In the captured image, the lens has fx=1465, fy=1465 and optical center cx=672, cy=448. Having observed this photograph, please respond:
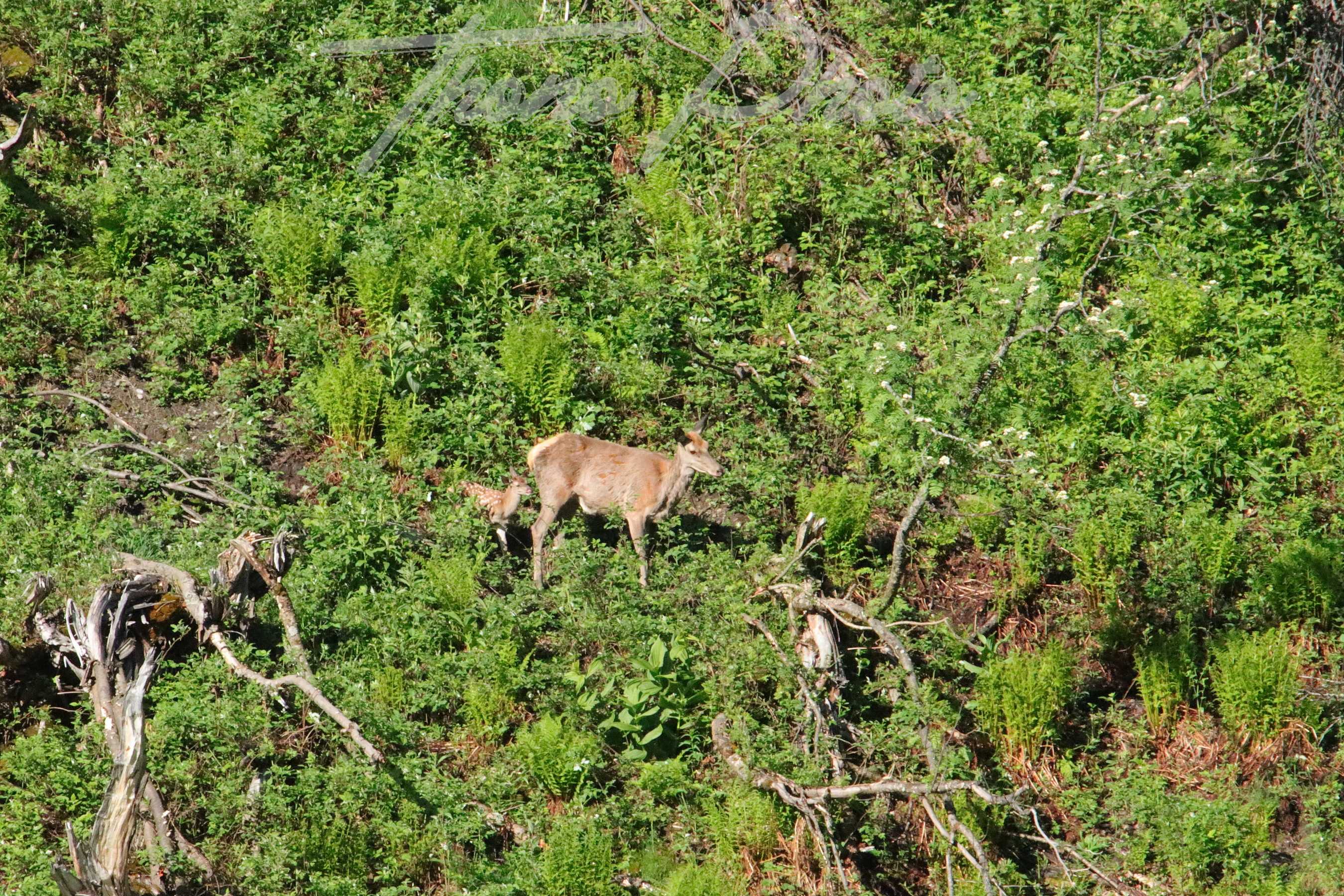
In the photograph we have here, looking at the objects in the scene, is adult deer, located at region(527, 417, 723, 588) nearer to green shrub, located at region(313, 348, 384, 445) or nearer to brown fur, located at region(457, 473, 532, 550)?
brown fur, located at region(457, 473, 532, 550)

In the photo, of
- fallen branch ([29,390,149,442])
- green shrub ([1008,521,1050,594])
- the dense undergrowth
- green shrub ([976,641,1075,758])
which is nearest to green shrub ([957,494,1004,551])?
the dense undergrowth

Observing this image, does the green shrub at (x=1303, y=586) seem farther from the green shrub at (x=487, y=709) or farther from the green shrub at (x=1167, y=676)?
the green shrub at (x=487, y=709)

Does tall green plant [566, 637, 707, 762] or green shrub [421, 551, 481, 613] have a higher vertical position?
green shrub [421, 551, 481, 613]

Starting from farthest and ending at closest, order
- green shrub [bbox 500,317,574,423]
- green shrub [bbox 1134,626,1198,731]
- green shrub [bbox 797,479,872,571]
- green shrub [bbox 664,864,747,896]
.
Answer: green shrub [bbox 500,317,574,423] → green shrub [bbox 797,479,872,571] → green shrub [bbox 1134,626,1198,731] → green shrub [bbox 664,864,747,896]

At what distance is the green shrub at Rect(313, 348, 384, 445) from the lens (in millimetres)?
10930

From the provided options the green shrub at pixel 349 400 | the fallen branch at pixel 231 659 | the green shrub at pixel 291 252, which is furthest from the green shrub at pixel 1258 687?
the green shrub at pixel 291 252

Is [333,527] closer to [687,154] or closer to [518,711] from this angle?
[518,711]

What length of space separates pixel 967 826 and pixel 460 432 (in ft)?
15.5

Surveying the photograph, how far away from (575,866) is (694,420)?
4311 mm

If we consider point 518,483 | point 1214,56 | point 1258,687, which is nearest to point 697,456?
point 518,483

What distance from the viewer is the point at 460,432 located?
11094mm

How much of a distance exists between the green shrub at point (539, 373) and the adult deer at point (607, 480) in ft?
2.65

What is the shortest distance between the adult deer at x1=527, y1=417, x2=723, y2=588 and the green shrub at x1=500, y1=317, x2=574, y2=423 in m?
0.81

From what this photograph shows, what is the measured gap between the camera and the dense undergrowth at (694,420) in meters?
8.84
